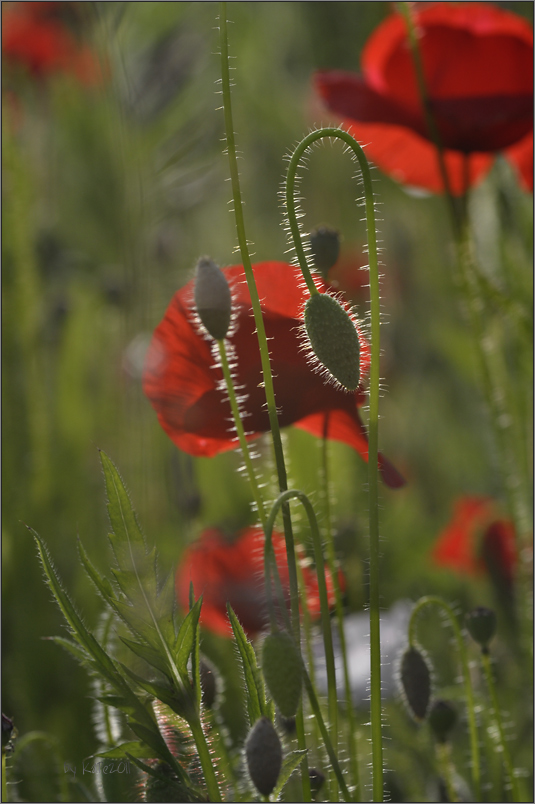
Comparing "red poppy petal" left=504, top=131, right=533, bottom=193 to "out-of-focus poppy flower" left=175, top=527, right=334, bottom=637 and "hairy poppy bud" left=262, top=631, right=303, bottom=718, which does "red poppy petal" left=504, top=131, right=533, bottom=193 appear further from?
"hairy poppy bud" left=262, top=631, right=303, bottom=718

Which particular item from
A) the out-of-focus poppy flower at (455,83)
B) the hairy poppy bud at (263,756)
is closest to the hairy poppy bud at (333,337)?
the hairy poppy bud at (263,756)

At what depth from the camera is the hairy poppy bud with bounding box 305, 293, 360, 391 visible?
0.27 metres

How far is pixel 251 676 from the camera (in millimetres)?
292

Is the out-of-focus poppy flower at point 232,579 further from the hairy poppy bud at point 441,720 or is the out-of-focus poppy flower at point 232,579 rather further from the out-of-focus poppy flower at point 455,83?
the out-of-focus poppy flower at point 455,83

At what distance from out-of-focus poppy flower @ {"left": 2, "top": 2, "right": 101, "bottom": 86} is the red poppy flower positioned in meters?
0.98

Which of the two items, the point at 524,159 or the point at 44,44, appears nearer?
the point at 524,159

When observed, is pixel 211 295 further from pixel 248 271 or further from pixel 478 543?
pixel 478 543

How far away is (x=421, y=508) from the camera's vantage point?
1.05m

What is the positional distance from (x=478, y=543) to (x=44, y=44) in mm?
1187

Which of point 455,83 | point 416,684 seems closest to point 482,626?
point 416,684

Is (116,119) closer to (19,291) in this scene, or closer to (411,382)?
(19,291)

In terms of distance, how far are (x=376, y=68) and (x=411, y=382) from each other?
0.73 m

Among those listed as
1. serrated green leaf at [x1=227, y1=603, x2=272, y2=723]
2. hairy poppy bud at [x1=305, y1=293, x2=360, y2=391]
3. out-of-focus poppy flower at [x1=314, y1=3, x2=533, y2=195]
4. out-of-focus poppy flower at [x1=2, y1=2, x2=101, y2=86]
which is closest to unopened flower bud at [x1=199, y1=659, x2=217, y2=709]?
serrated green leaf at [x1=227, y1=603, x2=272, y2=723]

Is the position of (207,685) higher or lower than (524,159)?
lower
